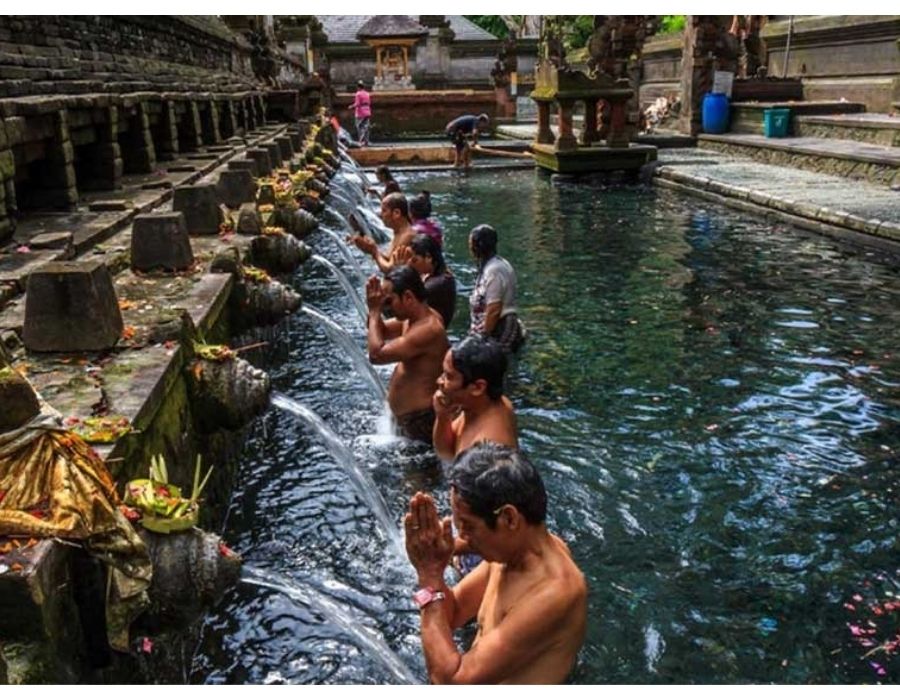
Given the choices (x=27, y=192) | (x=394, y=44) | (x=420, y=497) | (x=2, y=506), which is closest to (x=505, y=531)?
(x=420, y=497)

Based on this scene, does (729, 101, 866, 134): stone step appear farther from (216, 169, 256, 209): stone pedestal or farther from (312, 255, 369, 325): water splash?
(216, 169, 256, 209): stone pedestal

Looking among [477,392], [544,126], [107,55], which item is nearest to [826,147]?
[544,126]

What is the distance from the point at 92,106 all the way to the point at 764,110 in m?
22.1

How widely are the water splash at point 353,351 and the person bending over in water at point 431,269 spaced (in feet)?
3.03

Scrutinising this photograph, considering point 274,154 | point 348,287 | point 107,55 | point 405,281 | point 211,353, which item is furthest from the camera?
point 274,154

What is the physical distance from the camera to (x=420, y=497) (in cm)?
298

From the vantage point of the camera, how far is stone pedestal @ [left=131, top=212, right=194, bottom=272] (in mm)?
6477

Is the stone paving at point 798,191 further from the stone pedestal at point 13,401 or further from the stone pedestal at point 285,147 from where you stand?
the stone pedestal at point 13,401

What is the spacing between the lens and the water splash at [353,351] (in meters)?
8.30

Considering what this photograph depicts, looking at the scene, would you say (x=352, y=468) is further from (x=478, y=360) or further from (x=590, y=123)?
(x=590, y=123)

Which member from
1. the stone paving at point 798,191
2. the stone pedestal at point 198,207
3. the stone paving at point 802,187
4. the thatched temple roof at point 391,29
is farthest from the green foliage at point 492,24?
the stone pedestal at point 198,207

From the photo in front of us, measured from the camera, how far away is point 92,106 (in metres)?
9.48

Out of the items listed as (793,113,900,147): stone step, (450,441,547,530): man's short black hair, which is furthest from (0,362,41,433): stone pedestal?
(793,113,900,147): stone step

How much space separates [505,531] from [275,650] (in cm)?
185
